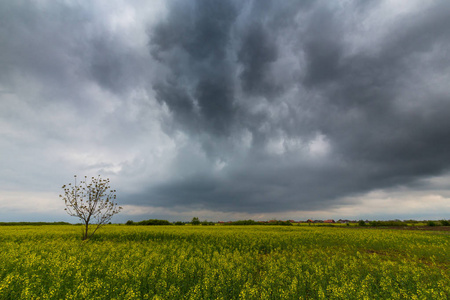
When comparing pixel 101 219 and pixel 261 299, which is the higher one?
pixel 101 219

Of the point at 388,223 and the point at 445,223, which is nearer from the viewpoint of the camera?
the point at 445,223

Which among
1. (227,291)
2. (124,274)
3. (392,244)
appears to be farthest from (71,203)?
(392,244)

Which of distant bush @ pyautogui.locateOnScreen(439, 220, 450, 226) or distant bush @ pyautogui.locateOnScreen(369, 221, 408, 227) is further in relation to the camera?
distant bush @ pyautogui.locateOnScreen(369, 221, 408, 227)

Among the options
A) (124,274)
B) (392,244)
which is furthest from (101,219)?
(392,244)

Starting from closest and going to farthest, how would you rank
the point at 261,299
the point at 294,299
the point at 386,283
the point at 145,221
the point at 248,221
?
1. the point at 261,299
2. the point at 294,299
3. the point at 386,283
4. the point at 145,221
5. the point at 248,221

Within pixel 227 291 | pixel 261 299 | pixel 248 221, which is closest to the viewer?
pixel 261 299

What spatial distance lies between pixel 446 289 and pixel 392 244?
21321 mm

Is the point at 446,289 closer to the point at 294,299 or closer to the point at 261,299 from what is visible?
the point at 294,299

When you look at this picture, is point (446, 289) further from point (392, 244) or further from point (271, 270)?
point (392, 244)

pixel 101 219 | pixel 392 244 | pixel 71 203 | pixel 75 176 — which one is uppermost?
pixel 75 176

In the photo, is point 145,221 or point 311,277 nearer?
point 311,277

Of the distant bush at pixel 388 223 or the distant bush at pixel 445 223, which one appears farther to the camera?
the distant bush at pixel 388 223

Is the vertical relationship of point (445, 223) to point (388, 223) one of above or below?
above

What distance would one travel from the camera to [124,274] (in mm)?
11180
